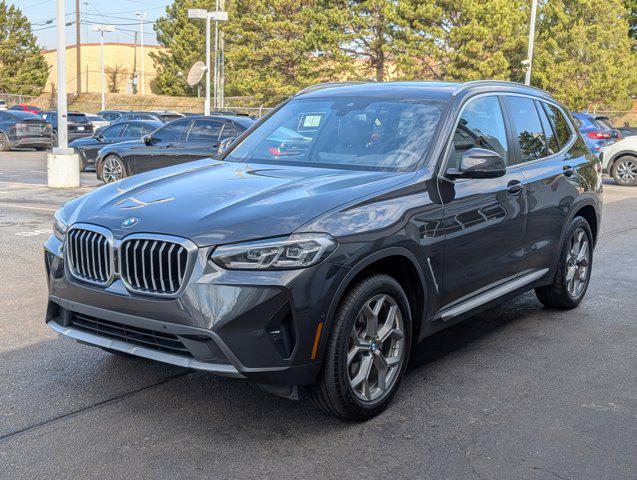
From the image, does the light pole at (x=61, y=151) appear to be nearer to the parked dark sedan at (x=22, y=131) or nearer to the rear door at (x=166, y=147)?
the rear door at (x=166, y=147)

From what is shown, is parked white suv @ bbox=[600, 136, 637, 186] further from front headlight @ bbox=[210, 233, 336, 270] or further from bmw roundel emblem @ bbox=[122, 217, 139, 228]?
bmw roundel emblem @ bbox=[122, 217, 139, 228]

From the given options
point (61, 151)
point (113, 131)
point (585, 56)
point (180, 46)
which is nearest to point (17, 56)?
point (180, 46)

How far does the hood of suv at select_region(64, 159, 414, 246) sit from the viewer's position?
377 cm

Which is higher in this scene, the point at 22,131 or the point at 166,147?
the point at 166,147

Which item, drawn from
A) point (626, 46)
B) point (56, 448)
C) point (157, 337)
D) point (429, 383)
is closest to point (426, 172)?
point (429, 383)

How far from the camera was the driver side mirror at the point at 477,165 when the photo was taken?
4.64 m

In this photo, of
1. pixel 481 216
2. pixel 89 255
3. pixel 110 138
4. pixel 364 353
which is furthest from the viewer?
pixel 110 138

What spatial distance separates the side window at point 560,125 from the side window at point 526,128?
32 centimetres

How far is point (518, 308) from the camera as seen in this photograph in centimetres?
677

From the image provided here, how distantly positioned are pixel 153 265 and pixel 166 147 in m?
11.9

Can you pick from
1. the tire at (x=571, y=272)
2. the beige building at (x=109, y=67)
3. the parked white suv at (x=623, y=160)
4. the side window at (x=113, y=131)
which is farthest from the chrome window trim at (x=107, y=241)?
the beige building at (x=109, y=67)

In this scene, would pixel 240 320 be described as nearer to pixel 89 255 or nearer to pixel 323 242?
pixel 323 242

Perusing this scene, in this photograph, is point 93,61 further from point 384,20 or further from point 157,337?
point 157,337

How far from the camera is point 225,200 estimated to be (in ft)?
13.4
